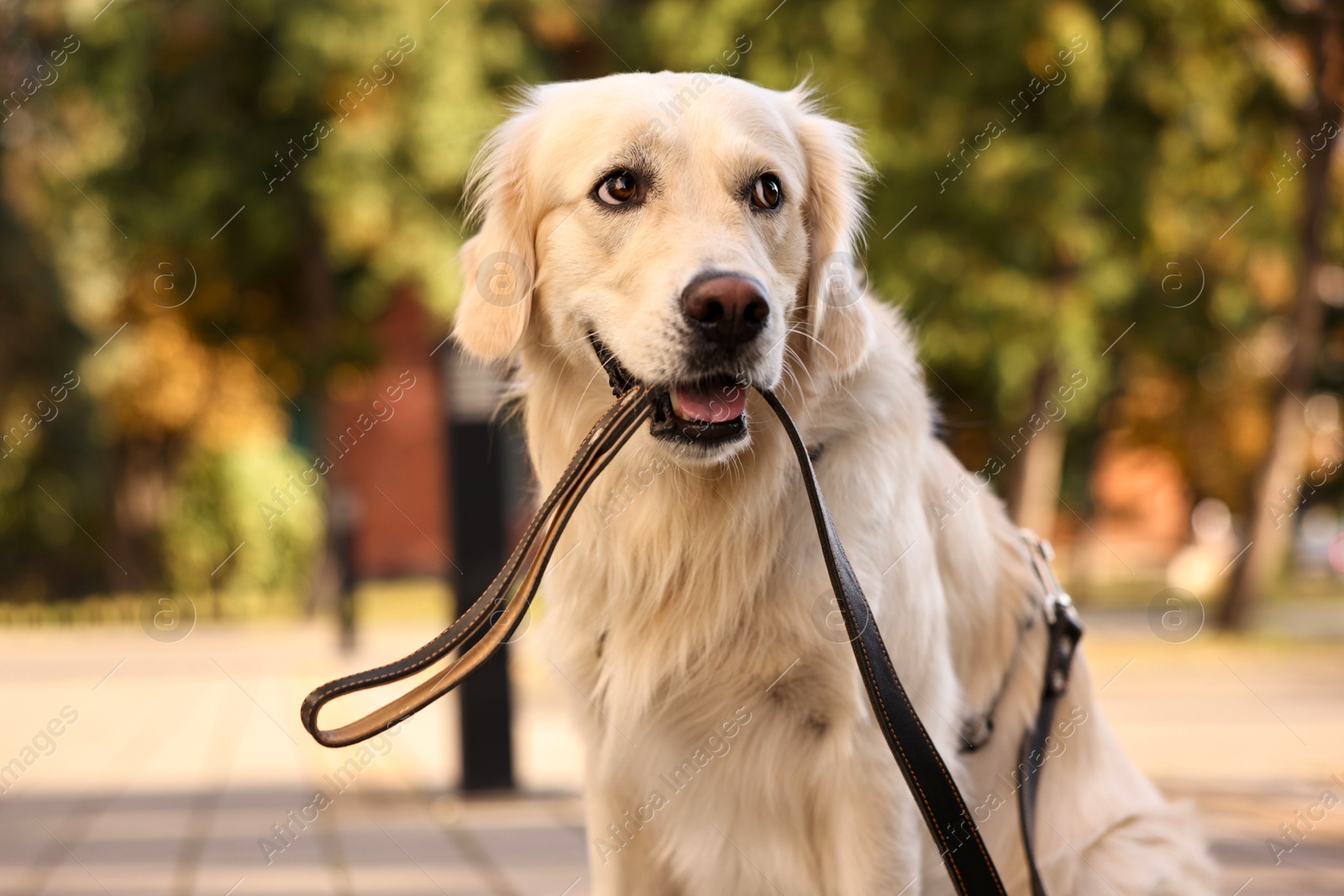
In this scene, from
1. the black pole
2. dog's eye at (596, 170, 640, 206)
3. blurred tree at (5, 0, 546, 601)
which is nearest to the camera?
dog's eye at (596, 170, 640, 206)

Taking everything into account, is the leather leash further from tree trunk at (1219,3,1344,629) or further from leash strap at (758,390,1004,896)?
tree trunk at (1219,3,1344,629)

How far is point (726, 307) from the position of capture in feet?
7.97

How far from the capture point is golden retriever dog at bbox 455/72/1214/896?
2525 mm

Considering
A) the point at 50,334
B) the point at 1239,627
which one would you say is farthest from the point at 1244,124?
the point at 50,334

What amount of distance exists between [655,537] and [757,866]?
0.74 metres

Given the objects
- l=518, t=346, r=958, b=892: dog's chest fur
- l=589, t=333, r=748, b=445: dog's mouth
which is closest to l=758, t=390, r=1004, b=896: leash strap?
l=518, t=346, r=958, b=892: dog's chest fur

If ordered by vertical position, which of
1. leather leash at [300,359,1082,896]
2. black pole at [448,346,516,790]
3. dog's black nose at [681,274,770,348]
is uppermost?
dog's black nose at [681,274,770,348]

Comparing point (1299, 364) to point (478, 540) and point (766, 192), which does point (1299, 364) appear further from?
point (766, 192)

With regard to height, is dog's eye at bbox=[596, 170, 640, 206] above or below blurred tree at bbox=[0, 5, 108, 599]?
above

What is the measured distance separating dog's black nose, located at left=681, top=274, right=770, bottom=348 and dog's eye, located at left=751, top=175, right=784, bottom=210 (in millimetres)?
366

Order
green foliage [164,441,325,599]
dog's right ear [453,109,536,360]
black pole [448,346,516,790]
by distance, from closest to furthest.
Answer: dog's right ear [453,109,536,360] < black pole [448,346,516,790] < green foliage [164,441,325,599]

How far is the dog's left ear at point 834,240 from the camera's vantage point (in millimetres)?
2770

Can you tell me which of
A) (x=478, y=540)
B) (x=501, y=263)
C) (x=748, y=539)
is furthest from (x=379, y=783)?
(x=748, y=539)

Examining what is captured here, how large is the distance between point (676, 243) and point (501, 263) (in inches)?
22.5
